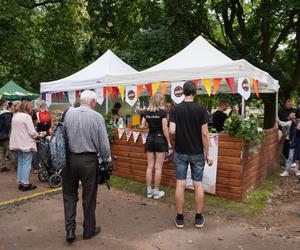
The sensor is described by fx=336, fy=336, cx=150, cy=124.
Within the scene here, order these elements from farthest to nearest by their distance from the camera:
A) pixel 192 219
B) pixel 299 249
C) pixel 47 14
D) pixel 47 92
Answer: pixel 47 14
pixel 47 92
pixel 192 219
pixel 299 249

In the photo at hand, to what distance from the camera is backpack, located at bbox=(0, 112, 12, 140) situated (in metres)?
8.28

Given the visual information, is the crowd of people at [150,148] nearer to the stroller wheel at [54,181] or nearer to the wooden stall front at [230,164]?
the wooden stall front at [230,164]

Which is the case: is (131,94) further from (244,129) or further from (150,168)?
(244,129)

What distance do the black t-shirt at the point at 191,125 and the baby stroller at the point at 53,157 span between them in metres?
1.59

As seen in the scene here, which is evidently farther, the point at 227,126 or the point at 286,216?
the point at 227,126

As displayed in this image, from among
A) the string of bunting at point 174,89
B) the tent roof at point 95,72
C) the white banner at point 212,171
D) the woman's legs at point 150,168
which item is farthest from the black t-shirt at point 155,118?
the tent roof at point 95,72

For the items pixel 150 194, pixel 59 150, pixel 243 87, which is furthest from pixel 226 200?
pixel 59 150

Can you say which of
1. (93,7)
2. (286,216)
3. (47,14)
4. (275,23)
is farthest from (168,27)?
(47,14)

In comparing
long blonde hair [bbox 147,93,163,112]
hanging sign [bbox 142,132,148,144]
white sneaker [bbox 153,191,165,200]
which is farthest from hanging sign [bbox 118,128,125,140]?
white sneaker [bbox 153,191,165,200]

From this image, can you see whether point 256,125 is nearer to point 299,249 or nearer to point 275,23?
point 299,249

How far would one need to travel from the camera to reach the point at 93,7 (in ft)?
42.1

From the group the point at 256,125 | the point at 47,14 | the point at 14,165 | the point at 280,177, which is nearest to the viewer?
the point at 256,125

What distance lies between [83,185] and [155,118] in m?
2.09

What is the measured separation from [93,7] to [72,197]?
10.3m
